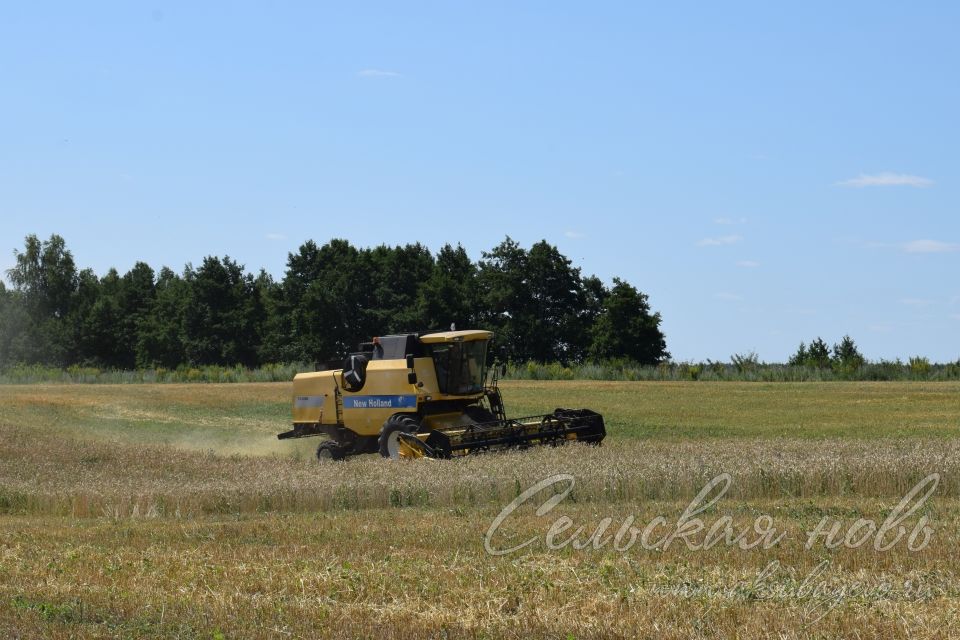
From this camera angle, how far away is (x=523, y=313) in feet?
262

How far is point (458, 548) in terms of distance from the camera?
1116 centimetres

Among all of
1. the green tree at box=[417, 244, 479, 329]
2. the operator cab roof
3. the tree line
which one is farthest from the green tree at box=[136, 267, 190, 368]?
the operator cab roof

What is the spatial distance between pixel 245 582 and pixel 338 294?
72162 millimetres

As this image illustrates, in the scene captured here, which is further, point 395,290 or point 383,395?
point 395,290

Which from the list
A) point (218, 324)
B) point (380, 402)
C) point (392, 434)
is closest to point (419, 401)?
point (392, 434)

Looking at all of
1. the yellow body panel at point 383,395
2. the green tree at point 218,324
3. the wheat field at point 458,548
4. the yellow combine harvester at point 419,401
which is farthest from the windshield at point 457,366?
the green tree at point 218,324

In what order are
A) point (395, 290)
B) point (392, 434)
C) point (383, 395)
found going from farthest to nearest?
point (395, 290)
point (383, 395)
point (392, 434)

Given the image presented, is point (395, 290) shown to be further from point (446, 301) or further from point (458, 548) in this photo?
point (458, 548)

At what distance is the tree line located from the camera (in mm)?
78500

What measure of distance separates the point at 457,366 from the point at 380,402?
183cm

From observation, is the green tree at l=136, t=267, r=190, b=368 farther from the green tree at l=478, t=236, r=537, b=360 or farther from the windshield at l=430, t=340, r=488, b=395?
the windshield at l=430, t=340, r=488, b=395

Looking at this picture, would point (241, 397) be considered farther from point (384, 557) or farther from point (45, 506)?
point (384, 557)

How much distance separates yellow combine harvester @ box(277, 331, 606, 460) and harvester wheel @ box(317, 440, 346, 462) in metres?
0.02

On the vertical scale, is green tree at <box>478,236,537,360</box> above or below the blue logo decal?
above
